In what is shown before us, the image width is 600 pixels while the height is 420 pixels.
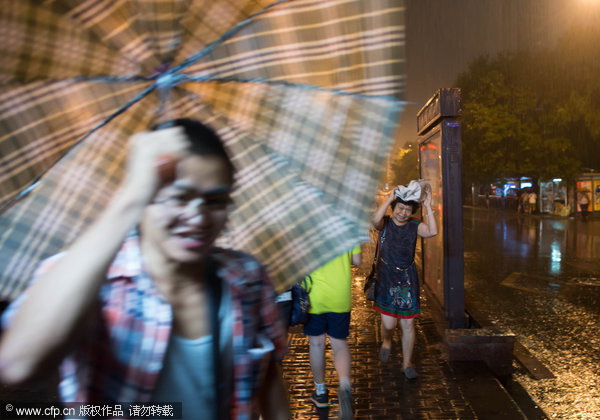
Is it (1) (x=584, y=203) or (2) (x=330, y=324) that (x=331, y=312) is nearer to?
(2) (x=330, y=324)

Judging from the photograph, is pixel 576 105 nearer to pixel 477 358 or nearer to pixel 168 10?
pixel 477 358

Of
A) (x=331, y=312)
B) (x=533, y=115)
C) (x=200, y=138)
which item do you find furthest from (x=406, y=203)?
(x=533, y=115)

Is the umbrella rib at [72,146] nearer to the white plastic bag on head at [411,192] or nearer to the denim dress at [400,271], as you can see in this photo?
the white plastic bag on head at [411,192]

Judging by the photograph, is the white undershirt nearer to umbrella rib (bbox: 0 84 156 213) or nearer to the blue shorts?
umbrella rib (bbox: 0 84 156 213)

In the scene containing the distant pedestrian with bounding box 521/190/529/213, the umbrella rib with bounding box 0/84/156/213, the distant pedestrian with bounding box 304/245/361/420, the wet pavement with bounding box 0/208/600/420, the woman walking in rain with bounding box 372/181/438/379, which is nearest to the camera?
the umbrella rib with bounding box 0/84/156/213

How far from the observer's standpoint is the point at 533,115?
105 ft

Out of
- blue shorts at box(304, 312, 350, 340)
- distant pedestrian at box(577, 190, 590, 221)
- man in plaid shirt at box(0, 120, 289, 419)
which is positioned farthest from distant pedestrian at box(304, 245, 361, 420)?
distant pedestrian at box(577, 190, 590, 221)

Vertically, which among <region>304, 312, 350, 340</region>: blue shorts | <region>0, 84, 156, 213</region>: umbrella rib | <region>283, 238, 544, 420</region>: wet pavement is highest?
<region>0, 84, 156, 213</region>: umbrella rib

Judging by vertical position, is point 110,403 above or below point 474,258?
above

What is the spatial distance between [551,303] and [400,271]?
17.3 feet

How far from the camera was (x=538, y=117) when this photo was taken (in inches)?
1246

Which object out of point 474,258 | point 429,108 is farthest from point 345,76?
point 474,258

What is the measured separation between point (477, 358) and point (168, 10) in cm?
516

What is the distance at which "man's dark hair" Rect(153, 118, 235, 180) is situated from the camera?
1.28 m
